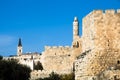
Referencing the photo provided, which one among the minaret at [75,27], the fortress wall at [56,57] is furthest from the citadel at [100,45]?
the minaret at [75,27]

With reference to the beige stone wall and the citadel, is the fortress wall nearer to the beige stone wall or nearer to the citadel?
the citadel

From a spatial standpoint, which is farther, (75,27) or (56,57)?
(75,27)

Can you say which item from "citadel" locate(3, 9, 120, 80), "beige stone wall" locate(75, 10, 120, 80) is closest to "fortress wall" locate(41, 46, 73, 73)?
"citadel" locate(3, 9, 120, 80)

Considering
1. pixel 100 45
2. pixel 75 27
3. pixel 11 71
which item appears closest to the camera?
pixel 100 45

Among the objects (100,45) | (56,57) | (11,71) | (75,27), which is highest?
(75,27)

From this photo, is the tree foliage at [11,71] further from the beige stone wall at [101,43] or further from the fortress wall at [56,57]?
the beige stone wall at [101,43]

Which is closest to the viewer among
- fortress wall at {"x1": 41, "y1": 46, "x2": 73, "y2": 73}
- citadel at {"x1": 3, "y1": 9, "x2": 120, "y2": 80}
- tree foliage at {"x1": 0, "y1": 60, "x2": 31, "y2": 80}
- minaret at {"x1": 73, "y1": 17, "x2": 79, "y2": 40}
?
citadel at {"x1": 3, "y1": 9, "x2": 120, "y2": 80}

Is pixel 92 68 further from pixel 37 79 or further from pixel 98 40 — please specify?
pixel 37 79

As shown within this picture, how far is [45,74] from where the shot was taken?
45188mm

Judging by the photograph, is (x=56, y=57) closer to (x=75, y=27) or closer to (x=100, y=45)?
(x=75, y=27)

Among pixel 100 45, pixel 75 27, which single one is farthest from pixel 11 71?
pixel 100 45

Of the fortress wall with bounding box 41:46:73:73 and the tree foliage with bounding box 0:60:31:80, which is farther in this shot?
the fortress wall with bounding box 41:46:73:73

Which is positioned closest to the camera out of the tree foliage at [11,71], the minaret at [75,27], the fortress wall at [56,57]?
the tree foliage at [11,71]

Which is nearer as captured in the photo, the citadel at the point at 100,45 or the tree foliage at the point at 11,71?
the citadel at the point at 100,45
